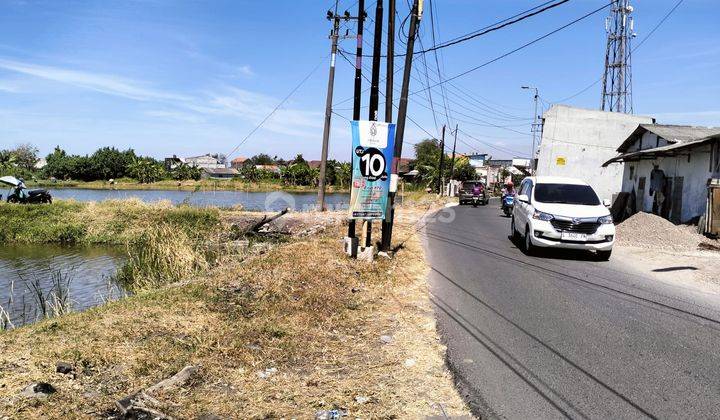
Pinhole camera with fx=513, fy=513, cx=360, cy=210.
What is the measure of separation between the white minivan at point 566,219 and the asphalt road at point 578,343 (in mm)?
1544

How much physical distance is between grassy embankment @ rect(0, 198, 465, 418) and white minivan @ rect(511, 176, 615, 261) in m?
5.22

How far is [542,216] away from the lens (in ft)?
41.2

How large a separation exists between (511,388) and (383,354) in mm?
1427

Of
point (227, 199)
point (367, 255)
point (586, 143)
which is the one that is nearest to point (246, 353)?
point (367, 255)

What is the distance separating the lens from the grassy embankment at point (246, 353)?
13.7ft

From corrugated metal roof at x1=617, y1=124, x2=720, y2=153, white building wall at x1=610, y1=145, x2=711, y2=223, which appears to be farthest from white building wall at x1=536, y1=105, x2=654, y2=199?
white building wall at x1=610, y1=145, x2=711, y2=223

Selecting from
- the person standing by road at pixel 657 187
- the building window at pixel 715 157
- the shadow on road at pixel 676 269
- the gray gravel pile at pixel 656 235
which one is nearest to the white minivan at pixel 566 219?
the shadow on road at pixel 676 269

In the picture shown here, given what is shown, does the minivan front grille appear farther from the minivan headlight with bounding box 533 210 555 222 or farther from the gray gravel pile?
the gray gravel pile

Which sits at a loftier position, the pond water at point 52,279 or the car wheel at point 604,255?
the car wheel at point 604,255

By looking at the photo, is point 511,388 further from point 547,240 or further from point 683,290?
point 547,240

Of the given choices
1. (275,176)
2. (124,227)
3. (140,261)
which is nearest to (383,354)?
(140,261)

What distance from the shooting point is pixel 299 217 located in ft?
81.9

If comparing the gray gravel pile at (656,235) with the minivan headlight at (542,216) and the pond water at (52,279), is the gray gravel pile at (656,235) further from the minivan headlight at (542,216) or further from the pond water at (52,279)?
the pond water at (52,279)

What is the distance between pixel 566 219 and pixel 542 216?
1.92 feet
